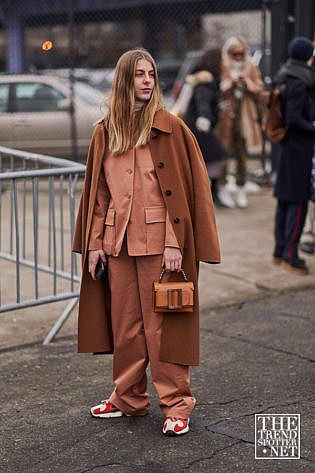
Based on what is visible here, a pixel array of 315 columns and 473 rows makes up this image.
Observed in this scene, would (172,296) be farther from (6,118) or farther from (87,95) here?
(87,95)

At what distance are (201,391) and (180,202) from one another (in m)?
1.31

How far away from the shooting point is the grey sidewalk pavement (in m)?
4.45

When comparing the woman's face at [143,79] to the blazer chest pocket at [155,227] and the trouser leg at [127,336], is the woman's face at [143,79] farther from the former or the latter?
the trouser leg at [127,336]

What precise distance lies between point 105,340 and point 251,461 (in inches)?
39.6

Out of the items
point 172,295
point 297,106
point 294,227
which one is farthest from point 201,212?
point 294,227

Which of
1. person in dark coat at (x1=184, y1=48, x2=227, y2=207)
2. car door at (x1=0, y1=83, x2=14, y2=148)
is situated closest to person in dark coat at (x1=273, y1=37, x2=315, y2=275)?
person in dark coat at (x1=184, y1=48, x2=227, y2=207)

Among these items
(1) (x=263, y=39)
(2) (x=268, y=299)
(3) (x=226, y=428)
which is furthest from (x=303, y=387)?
(1) (x=263, y=39)

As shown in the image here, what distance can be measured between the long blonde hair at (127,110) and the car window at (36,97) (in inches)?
340

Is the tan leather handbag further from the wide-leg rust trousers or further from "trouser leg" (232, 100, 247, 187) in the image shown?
"trouser leg" (232, 100, 247, 187)

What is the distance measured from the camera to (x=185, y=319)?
187 inches

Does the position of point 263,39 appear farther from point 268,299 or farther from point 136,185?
point 136,185

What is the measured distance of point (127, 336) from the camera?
484 centimetres

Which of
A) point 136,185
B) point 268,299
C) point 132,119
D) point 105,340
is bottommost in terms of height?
point 268,299

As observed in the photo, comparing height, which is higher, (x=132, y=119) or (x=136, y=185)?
(x=132, y=119)
